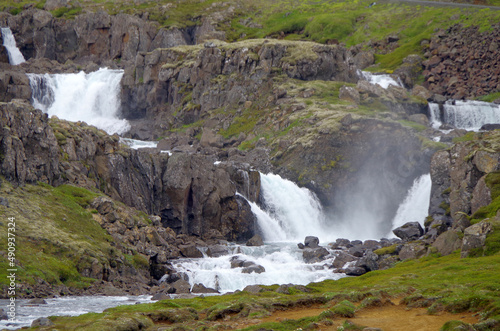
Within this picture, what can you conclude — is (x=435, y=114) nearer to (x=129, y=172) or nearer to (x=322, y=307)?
(x=129, y=172)

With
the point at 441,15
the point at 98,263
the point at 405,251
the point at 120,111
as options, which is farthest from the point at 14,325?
the point at 441,15

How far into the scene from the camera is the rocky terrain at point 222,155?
187 ft

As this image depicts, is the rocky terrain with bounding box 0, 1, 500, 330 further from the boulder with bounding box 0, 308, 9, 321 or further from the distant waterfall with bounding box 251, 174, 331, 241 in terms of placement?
the boulder with bounding box 0, 308, 9, 321

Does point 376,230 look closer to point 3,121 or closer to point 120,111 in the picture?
point 3,121

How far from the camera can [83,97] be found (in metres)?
146

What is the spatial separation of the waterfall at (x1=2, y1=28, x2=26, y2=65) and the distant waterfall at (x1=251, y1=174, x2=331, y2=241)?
10658cm

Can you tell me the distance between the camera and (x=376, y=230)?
100 meters

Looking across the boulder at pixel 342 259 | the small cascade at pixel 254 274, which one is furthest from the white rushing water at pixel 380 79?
the boulder at pixel 342 259

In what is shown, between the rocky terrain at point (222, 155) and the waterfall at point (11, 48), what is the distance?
2.38m

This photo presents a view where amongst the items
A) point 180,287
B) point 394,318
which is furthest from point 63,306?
point 394,318

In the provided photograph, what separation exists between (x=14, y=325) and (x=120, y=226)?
30061 millimetres

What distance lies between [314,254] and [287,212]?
25.2 meters

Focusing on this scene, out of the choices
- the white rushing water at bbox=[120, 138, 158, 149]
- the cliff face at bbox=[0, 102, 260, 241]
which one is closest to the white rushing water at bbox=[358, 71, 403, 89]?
the white rushing water at bbox=[120, 138, 158, 149]

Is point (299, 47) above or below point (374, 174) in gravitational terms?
above
